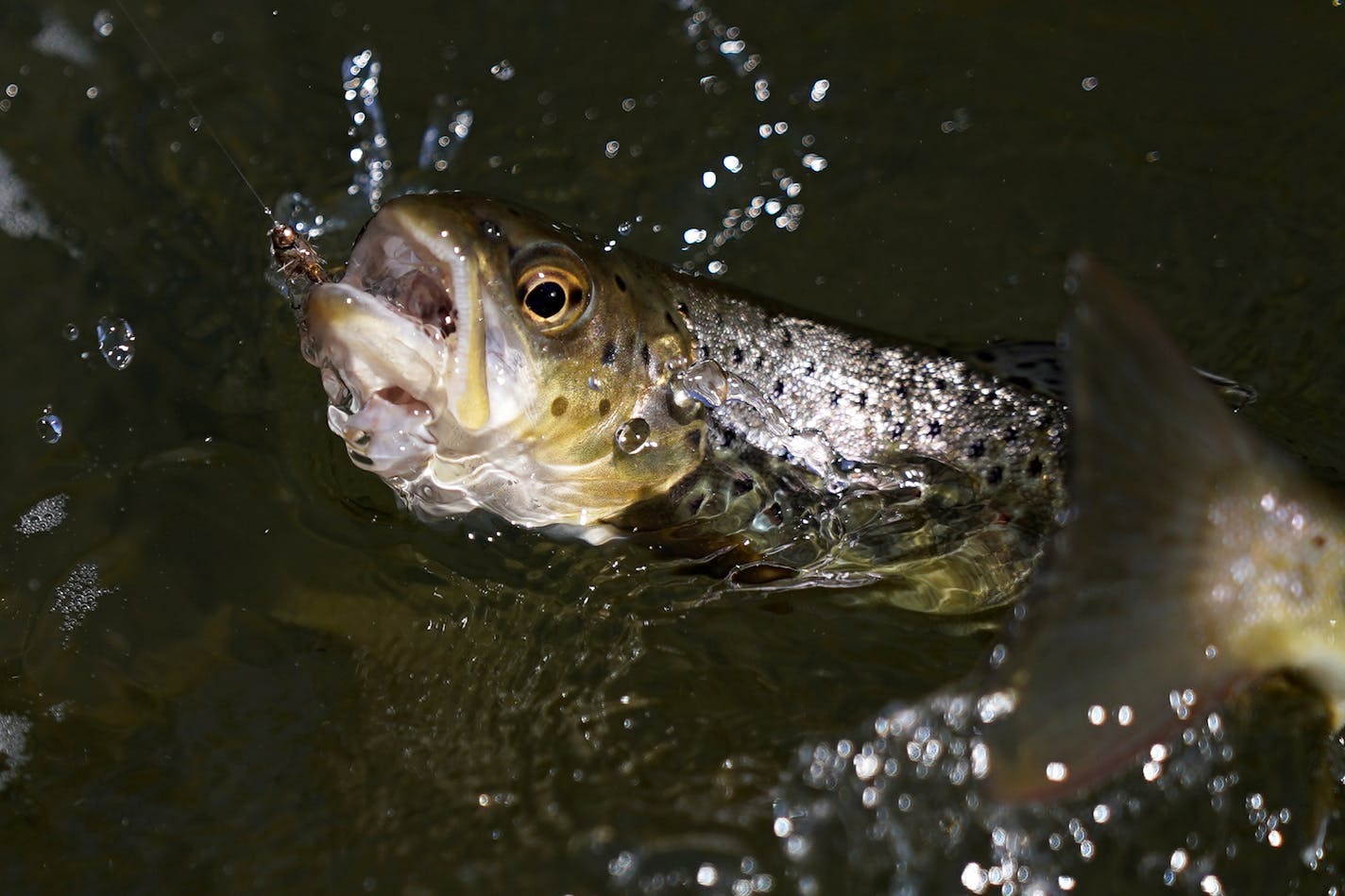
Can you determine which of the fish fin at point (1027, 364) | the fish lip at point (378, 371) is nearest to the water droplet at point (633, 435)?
the fish lip at point (378, 371)

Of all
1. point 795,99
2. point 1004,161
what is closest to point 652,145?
point 795,99

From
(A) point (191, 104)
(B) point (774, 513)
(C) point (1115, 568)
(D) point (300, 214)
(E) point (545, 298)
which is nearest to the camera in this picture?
(C) point (1115, 568)

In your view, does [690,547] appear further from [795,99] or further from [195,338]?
[795,99]

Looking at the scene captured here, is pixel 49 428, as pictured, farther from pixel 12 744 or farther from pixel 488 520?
pixel 488 520

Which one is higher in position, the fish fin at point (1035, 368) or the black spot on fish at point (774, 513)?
the black spot on fish at point (774, 513)

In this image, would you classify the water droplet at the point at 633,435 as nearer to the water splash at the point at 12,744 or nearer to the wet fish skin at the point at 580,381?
the wet fish skin at the point at 580,381

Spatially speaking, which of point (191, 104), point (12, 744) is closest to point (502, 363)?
point (12, 744)
